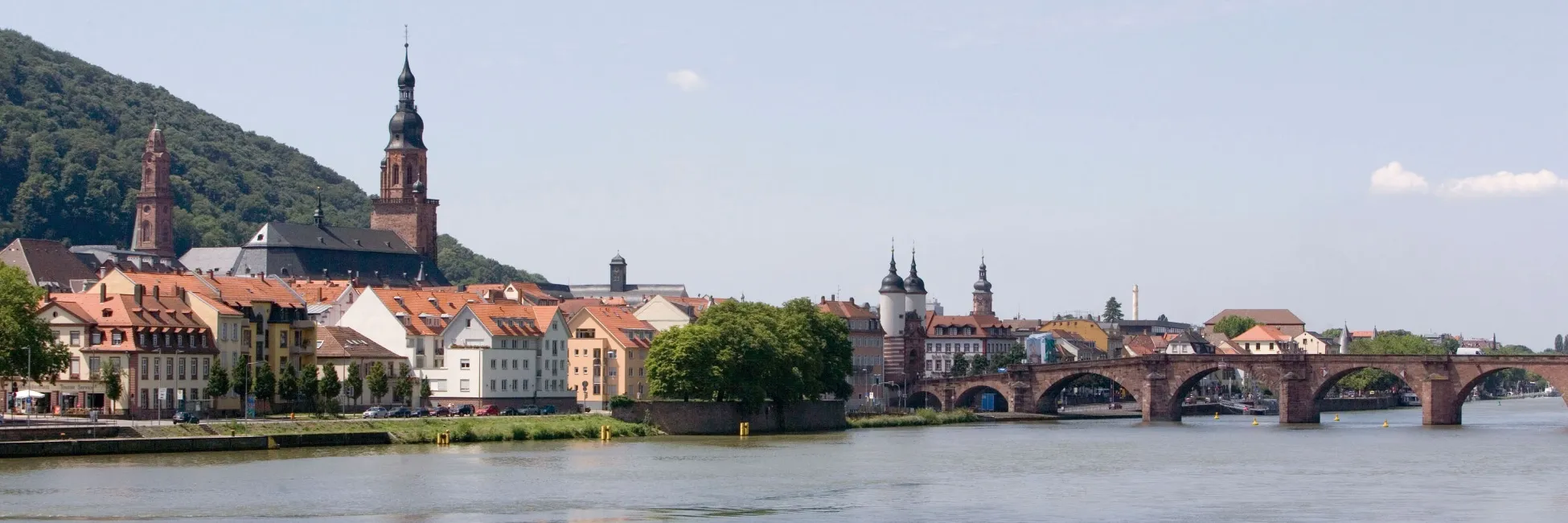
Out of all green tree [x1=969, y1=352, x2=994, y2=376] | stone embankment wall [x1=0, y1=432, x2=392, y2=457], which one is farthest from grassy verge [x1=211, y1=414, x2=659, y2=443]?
green tree [x1=969, y1=352, x2=994, y2=376]

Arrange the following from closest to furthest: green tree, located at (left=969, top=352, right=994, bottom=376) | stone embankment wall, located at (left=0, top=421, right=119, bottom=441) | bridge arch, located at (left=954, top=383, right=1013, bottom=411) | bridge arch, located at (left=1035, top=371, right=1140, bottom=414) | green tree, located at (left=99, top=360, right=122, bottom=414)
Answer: stone embankment wall, located at (left=0, top=421, right=119, bottom=441) < green tree, located at (left=99, top=360, right=122, bottom=414) < bridge arch, located at (left=1035, top=371, right=1140, bottom=414) < bridge arch, located at (left=954, top=383, right=1013, bottom=411) < green tree, located at (left=969, top=352, right=994, bottom=376)

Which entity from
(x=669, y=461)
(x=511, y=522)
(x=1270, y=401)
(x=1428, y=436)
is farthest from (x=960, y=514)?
(x=1270, y=401)

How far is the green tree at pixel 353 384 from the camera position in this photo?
322 feet

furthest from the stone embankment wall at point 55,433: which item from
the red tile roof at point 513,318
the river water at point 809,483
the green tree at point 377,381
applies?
the red tile roof at point 513,318

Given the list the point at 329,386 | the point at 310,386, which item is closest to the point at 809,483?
the point at 310,386

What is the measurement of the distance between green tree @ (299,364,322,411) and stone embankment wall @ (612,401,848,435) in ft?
41.0

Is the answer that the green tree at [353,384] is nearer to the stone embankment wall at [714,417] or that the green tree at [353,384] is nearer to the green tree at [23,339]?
the stone embankment wall at [714,417]

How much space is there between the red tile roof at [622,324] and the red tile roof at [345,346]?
18.4 meters

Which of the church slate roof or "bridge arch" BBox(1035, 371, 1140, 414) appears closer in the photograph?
"bridge arch" BBox(1035, 371, 1140, 414)

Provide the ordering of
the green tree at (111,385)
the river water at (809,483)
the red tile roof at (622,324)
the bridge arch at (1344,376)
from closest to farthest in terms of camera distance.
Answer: the river water at (809,483) < the green tree at (111,385) < the red tile roof at (622,324) < the bridge arch at (1344,376)

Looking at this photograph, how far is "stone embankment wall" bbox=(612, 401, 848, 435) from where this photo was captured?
98375 millimetres

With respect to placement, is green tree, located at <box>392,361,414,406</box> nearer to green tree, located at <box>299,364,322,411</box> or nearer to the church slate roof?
green tree, located at <box>299,364,322,411</box>

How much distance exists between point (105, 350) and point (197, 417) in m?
4.52

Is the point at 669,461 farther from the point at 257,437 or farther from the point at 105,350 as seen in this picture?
the point at 105,350
